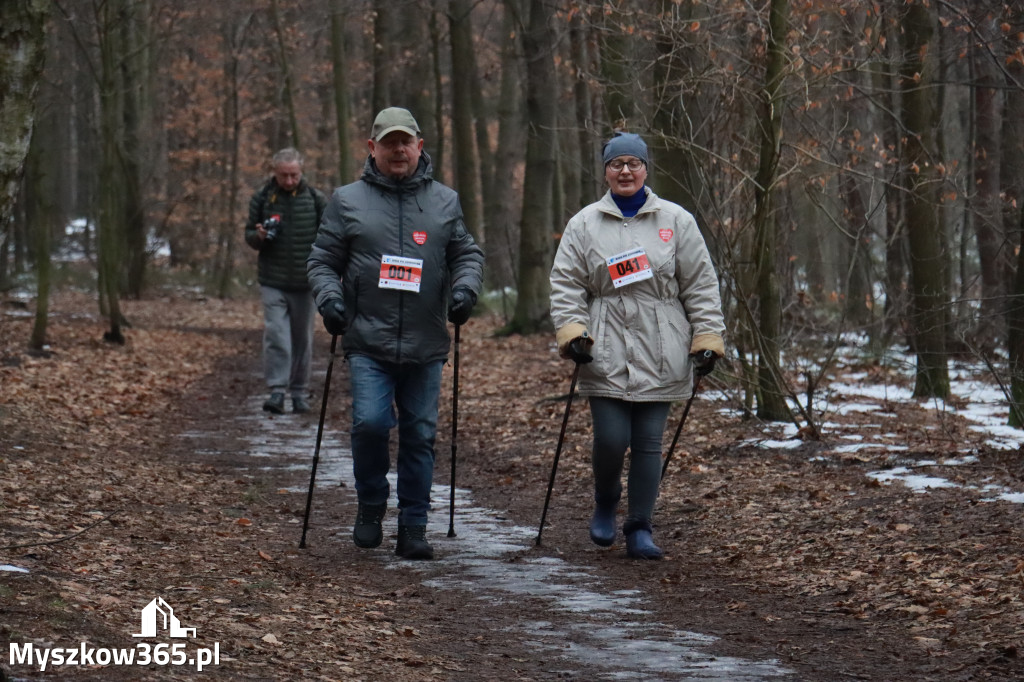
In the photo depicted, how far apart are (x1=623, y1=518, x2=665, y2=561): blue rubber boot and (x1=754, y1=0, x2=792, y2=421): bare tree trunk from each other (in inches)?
125

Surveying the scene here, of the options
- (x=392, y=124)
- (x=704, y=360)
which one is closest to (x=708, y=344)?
(x=704, y=360)

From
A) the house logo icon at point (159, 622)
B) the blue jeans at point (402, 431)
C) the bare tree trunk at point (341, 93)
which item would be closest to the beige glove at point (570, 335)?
the blue jeans at point (402, 431)

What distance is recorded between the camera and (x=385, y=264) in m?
6.76

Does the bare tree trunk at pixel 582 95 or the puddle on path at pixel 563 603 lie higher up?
the bare tree trunk at pixel 582 95

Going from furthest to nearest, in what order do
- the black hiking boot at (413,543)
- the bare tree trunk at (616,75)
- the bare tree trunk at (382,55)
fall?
the bare tree trunk at (382,55)
the bare tree trunk at (616,75)
the black hiking boot at (413,543)

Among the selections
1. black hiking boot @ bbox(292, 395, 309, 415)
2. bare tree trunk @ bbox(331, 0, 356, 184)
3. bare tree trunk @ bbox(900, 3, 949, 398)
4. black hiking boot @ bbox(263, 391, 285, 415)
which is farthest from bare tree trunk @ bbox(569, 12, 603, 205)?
black hiking boot @ bbox(263, 391, 285, 415)

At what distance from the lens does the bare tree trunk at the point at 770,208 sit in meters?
9.30

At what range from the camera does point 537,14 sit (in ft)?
60.7

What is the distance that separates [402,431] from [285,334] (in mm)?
5743

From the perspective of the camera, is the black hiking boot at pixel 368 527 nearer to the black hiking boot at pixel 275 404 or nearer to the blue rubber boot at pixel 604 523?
the blue rubber boot at pixel 604 523

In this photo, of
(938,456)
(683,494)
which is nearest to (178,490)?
(683,494)

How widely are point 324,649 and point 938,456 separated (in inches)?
214

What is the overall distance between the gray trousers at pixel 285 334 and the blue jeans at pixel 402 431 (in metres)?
5.64

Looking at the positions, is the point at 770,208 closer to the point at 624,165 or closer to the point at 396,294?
the point at 624,165
